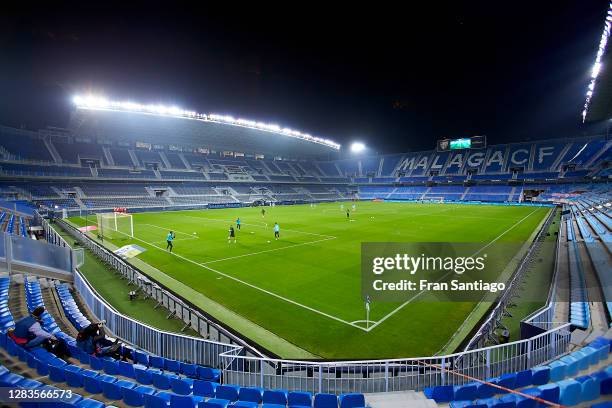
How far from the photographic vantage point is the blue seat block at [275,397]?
17.8 ft

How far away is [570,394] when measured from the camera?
498cm

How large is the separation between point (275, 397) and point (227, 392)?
2.96 feet

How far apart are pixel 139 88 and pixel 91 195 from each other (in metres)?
31.8

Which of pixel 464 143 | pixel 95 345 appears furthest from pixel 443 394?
pixel 464 143

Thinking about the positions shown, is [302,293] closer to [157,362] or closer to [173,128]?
[157,362]

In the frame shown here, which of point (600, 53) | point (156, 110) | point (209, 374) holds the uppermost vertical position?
point (156, 110)

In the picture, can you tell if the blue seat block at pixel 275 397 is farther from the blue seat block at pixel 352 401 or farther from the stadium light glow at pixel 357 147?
the stadium light glow at pixel 357 147

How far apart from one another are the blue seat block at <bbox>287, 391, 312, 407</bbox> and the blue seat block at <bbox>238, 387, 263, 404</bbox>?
54 centimetres

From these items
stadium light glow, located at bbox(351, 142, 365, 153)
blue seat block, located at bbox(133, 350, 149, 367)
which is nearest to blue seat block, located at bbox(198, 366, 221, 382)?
blue seat block, located at bbox(133, 350, 149, 367)

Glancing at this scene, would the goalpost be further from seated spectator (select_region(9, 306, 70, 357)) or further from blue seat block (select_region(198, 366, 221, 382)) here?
seated spectator (select_region(9, 306, 70, 357))

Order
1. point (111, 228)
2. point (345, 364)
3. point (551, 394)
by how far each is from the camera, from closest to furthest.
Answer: point (551, 394) < point (345, 364) < point (111, 228)

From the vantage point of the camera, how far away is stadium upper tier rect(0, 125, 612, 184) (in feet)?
164

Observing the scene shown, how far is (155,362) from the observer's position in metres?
7.06

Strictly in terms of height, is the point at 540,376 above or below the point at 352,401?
above
